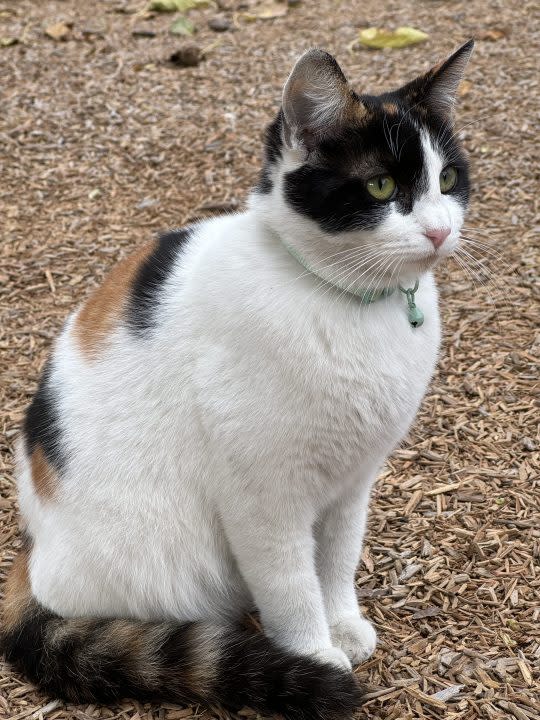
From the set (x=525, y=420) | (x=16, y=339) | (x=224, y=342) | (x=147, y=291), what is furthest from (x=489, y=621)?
(x=16, y=339)

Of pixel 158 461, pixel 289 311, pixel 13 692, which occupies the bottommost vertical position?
pixel 13 692

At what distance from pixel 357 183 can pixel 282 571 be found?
0.88 m

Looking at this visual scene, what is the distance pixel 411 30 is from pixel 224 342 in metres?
4.45

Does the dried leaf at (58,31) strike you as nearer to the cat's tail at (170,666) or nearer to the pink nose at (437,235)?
the cat's tail at (170,666)

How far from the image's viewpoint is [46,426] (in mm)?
2264

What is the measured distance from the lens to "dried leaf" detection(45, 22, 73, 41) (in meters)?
5.88

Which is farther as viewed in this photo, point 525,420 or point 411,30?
point 411,30

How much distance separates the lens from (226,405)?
2.02m

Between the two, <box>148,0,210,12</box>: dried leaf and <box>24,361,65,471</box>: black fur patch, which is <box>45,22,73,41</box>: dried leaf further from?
<box>24,361,65,471</box>: black fur patch

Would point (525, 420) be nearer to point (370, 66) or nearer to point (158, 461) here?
point (158, 461)

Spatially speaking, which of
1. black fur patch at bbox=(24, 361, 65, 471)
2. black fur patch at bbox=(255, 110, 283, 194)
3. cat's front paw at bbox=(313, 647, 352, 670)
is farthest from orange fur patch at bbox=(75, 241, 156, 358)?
cat's front paw at bbox=(313, 647, 352, 670)

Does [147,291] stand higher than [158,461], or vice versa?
[147,291]

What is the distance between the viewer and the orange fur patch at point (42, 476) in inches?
87.8

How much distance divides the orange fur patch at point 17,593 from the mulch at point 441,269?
0.51 ft
